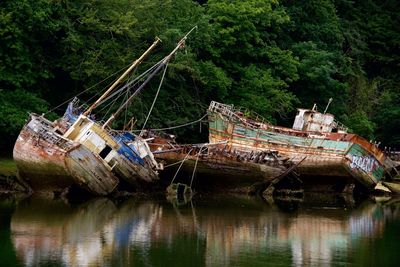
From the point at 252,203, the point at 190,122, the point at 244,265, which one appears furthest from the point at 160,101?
the point at 244,265

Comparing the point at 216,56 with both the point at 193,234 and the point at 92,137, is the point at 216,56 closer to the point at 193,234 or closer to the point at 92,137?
the point at 92,137

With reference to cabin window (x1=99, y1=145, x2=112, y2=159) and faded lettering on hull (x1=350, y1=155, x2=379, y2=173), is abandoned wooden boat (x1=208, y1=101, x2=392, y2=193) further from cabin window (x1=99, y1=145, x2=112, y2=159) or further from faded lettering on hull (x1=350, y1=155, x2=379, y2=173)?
cabin window (x1=99, y1=145, x2=112, y2=159)

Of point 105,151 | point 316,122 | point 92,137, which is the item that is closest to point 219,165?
point 105,151

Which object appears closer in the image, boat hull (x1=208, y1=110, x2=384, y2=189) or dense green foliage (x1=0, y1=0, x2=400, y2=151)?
dense green foliage (x1=0, y1=0, x2=400, y2=151)

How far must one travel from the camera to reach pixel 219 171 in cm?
5153

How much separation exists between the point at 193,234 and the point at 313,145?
2136 centimetres

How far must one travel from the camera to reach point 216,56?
63.0 metres

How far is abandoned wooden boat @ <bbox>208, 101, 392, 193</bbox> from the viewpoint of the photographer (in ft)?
181

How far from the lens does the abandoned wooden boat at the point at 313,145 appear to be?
55.2 m

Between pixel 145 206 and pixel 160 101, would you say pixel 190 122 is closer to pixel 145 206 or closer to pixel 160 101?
pixel 160 101

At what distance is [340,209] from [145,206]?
31.9 feet

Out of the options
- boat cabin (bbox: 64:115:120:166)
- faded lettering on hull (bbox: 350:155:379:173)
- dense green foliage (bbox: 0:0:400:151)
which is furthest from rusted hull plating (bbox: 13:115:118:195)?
faded lettering on hull (bbox: 350:155:379:173)

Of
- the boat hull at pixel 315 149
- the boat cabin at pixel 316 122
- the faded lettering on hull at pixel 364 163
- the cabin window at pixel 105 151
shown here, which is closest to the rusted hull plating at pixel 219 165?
the boat hull at pixel 315 149

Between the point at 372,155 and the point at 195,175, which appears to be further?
the point at 372,155
